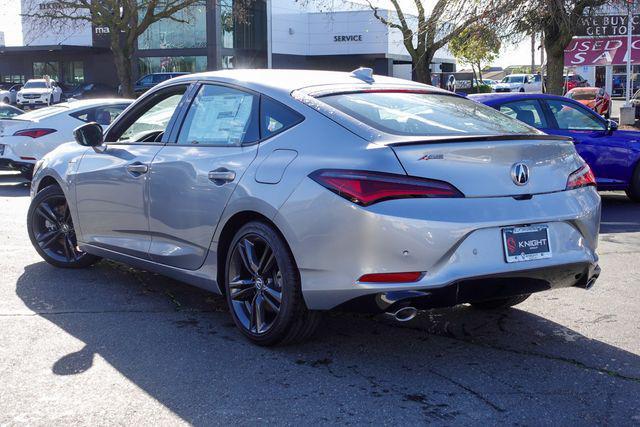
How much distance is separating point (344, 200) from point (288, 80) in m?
1.29

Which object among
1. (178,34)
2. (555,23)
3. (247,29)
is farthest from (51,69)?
(555,23)

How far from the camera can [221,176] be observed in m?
4.88

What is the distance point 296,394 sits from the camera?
4043 millimetres

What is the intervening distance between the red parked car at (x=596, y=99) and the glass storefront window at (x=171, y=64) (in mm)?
28839

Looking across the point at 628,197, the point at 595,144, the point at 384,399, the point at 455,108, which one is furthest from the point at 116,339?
the point at 628,197

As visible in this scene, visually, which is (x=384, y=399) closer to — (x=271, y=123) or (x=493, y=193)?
(x=493, y=193)

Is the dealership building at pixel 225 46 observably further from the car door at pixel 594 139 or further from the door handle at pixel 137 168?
the door handle at pixel 137 168

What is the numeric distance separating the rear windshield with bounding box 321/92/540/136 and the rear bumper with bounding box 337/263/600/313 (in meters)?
0.87

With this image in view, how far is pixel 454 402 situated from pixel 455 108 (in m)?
2.01

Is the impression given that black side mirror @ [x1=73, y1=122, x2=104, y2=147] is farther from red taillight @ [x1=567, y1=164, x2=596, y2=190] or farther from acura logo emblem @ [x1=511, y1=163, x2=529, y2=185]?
red taillight @ [x1=567, y1=164, x2=596, y2=190]

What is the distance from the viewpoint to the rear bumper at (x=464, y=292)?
13.4 feet

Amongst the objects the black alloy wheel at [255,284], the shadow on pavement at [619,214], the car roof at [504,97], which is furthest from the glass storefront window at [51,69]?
the black alloy wheel at [255,284]

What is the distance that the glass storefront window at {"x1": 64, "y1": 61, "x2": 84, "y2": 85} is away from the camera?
64.0 meters

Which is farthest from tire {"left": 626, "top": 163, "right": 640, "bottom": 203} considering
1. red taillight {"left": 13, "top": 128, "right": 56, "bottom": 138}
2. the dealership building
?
the dealership building
